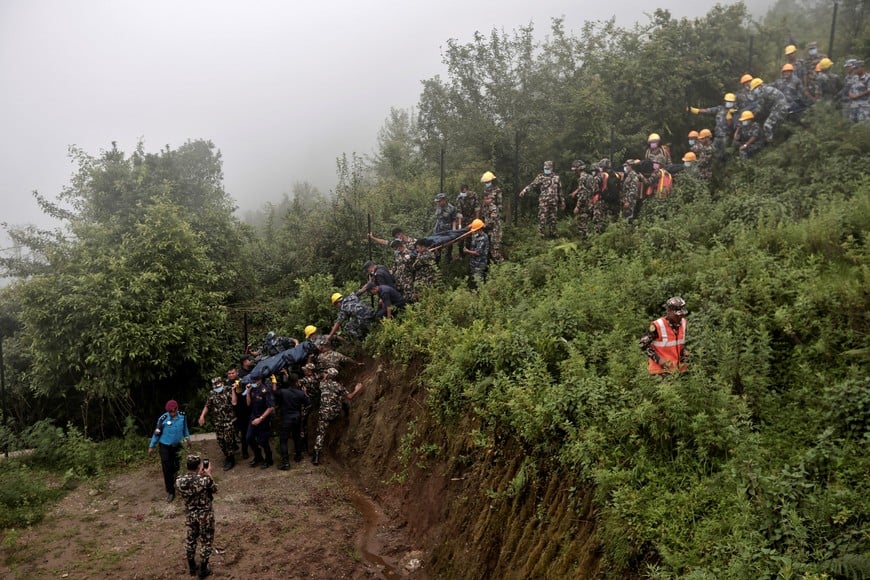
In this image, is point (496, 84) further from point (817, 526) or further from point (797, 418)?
point (817, 526)

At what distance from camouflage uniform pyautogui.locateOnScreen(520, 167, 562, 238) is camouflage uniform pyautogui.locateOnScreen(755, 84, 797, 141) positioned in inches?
214

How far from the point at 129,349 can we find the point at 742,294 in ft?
39.8

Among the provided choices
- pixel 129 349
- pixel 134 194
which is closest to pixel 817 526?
pixel 129 349

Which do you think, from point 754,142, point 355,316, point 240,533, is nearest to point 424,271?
point 355,316

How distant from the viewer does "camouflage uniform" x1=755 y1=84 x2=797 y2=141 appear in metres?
15.4

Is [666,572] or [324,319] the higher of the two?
[324,319]

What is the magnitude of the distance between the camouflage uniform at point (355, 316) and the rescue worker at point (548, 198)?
4847mm

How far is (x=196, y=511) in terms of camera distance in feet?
28.2

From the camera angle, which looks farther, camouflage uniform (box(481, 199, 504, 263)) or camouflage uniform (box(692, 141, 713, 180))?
camouflage uniform (box(692, 141, 713, 180))

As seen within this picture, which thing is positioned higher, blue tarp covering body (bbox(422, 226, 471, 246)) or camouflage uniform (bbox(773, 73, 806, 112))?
camouflage uniform (bbox(773, 73, 806, 112))

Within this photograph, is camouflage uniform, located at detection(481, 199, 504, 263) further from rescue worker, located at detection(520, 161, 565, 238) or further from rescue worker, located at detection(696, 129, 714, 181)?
rescue worker, located at detection(696, 129, 714, 181)

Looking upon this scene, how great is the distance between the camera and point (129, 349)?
13570 millimetres

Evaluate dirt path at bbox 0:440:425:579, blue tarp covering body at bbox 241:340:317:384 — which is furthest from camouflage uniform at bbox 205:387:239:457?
dirt path at bbox 0:440:425:579

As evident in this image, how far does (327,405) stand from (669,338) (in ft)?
24.1
